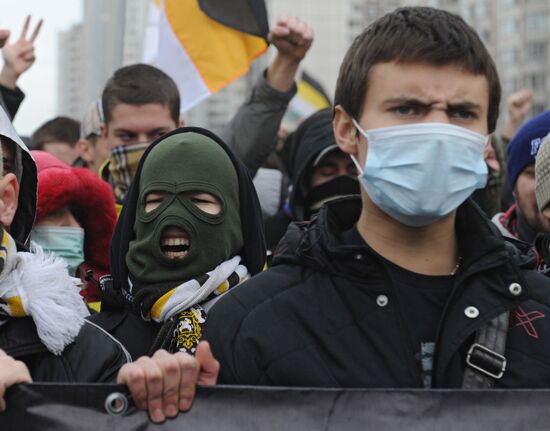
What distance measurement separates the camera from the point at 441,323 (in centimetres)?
258

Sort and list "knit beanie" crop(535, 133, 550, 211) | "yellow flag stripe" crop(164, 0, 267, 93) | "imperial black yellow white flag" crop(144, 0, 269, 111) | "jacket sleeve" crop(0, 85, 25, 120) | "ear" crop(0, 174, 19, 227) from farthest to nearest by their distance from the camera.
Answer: "yellow flag stripe" crop(164, 0, 267, 93) < "imperial black yellow white flag" crop(144, 0, 269, 111) < "jacket sleeve" crop(0, 85, 25, 120) < "knit beanie" crop(535, 133, 550, 211) < "ear" crop(0, 174, 19, 227)

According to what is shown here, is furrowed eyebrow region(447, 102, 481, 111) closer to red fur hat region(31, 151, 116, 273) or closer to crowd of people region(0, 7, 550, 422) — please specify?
crowd of people region(0, 7, 550, 422)

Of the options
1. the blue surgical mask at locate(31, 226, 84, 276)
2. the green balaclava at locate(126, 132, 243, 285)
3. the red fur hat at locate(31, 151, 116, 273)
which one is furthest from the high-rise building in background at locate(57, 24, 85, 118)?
the green balaclava at locate(126, 132, 243, 285)

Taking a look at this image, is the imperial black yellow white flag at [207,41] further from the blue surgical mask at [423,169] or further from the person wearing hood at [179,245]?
the blue surgical mask at [423,169]

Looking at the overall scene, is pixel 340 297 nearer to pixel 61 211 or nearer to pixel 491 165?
A: pixel 61 211

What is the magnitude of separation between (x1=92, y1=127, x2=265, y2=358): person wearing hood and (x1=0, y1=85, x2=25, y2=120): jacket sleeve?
1.88 meters

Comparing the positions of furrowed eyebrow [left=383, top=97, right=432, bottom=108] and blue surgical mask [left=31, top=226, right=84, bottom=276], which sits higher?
furrowed eyebrow [left=383, top=97, right=432, bottom=108]

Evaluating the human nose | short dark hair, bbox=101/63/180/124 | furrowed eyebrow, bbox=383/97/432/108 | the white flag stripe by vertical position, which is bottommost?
the white flag stripe

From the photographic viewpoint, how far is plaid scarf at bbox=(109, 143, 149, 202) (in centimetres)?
481

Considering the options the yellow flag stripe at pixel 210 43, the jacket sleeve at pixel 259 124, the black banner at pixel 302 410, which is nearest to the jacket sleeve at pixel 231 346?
the black banner at pixel 302 410

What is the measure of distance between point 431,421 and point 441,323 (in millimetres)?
232

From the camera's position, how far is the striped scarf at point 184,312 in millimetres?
3387

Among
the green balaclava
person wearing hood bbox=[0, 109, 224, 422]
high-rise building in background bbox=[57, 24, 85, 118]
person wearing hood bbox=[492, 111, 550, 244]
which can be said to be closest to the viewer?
person wearing hood bbox=[0, 109, 224, 422]

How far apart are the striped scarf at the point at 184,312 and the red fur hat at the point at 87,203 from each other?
2.62 feet
